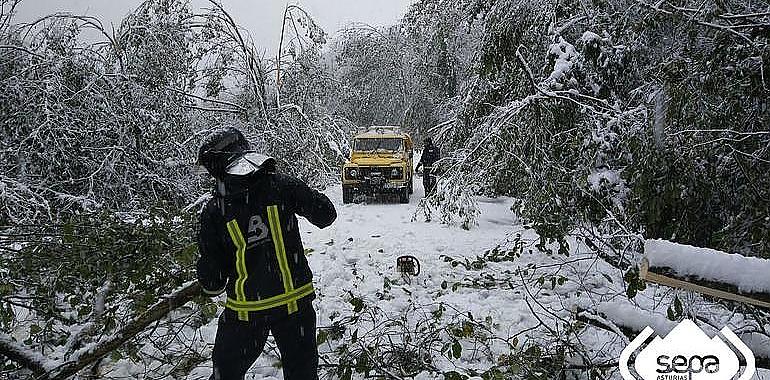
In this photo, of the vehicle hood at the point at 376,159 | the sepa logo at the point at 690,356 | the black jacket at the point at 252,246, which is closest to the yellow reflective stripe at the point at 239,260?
the black jacket at the point at 252,246

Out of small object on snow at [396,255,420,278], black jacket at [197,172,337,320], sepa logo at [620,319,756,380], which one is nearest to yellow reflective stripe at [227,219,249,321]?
black jacket at [197,172,337,320]

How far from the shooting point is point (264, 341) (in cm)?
289

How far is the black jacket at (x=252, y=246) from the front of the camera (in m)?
2.78

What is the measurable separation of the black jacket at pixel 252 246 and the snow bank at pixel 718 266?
1813mm

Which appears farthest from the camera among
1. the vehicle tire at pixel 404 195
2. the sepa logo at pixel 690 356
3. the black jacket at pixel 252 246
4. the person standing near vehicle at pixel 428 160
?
the person standing near vehicle at pixel 428 160

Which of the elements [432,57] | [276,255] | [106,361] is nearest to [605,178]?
[276,255]

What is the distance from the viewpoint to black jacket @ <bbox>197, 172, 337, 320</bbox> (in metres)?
2.78

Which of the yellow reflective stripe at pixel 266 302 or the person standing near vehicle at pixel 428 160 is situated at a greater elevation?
the yellow reflective stripe at pixel 266 302

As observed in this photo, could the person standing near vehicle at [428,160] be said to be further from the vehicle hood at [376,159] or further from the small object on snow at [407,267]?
the small object on snow at [407,267]

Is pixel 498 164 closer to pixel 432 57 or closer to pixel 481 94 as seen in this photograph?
pixel 481 94

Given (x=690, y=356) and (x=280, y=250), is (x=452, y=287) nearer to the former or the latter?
(x=280, y=250)

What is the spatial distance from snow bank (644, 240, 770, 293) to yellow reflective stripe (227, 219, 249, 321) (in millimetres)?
1922

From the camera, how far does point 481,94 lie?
827cm

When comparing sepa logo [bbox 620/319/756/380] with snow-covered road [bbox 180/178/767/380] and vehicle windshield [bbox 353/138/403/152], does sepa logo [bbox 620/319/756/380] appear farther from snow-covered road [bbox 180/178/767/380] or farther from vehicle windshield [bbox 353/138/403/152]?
vehicle windshield [bbox 353/138/403/152]
